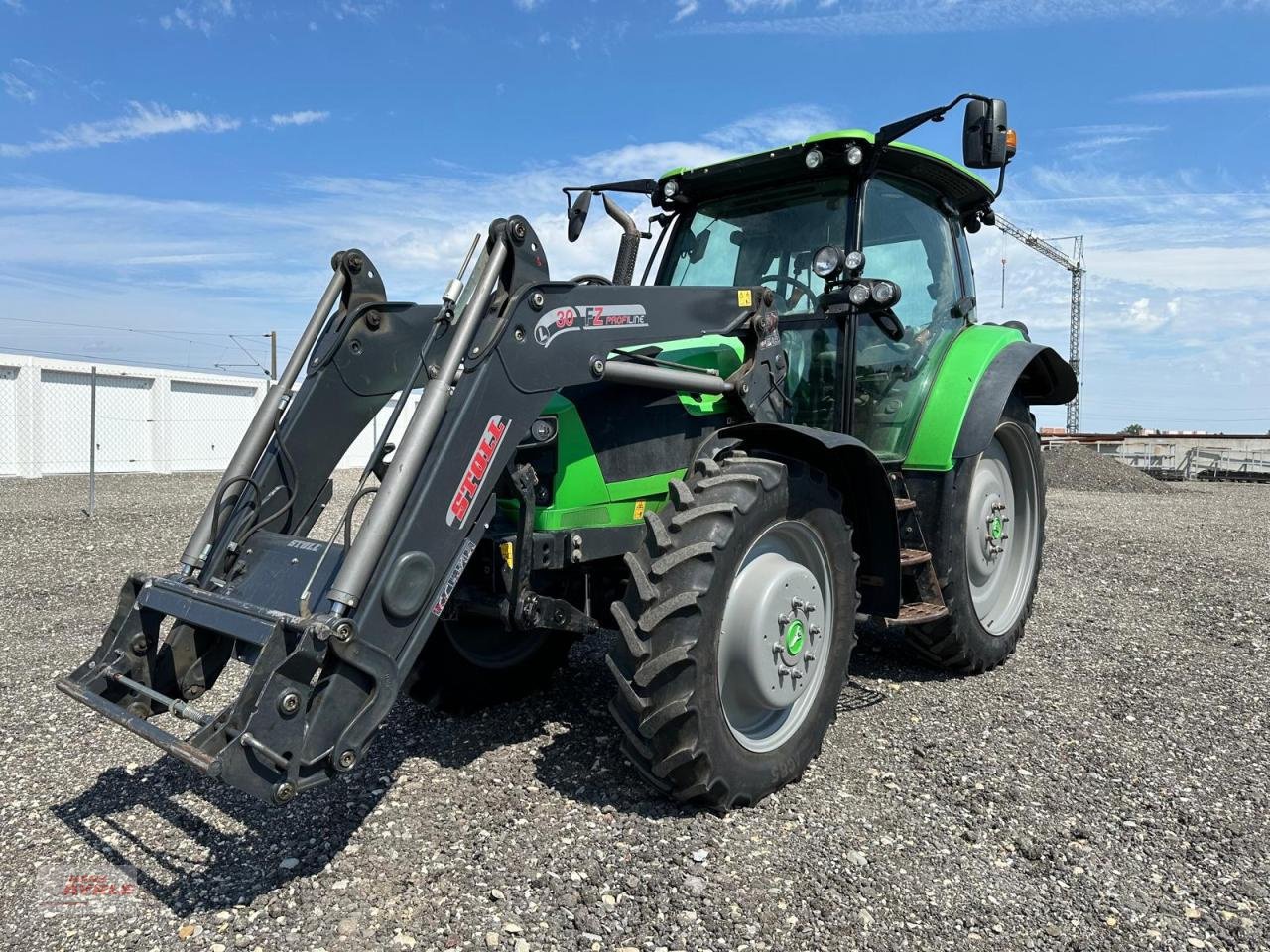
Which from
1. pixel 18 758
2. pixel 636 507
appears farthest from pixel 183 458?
pixel 636 507

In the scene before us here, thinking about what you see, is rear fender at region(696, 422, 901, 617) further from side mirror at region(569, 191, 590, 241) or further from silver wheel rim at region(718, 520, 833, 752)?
side mirror at region(569, 191, 590, 241)

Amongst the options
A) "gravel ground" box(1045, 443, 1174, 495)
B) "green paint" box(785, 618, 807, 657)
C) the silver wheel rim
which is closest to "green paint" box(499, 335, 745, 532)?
the silver wheel rim

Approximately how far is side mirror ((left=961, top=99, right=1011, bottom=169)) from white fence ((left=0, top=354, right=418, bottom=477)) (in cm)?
1267

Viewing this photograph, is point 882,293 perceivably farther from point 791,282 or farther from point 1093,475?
point 1093,475

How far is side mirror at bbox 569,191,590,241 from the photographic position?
4.83 metres

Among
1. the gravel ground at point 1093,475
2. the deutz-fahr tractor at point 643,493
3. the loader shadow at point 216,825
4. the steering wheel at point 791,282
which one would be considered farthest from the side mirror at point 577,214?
the gravel ground at point 1093,475

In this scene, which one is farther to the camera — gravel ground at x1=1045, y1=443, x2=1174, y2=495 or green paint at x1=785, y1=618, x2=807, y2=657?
gravel ground at x1=1045, y1=443, x2=1174, y2=495

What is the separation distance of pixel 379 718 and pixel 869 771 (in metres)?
2.05

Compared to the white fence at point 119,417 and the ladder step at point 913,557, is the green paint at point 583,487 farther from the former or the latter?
the white fence at point 119,417

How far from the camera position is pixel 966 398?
185 inches

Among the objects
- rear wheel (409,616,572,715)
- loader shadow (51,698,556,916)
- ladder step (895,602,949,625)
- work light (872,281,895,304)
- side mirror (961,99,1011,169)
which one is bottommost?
loader shadow (51,698,556,916)

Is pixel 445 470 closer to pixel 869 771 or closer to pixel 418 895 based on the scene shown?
pixel 418 895

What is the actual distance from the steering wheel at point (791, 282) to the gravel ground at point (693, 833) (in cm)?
207

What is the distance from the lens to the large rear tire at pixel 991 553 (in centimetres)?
482
